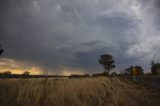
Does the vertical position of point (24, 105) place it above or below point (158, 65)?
below

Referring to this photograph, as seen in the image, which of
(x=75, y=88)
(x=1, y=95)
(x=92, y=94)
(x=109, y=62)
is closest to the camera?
(x=1, y=95)

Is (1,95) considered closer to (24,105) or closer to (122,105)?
(24,105)

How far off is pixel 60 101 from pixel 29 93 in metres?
2.21

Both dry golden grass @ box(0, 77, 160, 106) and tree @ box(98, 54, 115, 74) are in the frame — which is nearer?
dry golden grass @ box(0, 77, 160, 106)

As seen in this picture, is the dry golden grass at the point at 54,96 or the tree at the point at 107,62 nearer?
the dry golden grass at the point at 54,96

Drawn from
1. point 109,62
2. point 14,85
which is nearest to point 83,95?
point 14,85

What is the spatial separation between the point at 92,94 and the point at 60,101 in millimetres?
2651

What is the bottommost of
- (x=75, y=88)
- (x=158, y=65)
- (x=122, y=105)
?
(x=122, y=105)

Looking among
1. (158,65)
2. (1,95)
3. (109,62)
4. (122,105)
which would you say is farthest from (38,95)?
(109,62)

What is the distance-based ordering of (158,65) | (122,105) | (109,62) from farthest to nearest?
1. (109,62)
2. (158,65)
3. (122,105)

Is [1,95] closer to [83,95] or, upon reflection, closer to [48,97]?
[48,97]

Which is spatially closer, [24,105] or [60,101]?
[24,105]

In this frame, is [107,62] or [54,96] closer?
[54,96]

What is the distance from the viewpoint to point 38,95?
1234 cm
